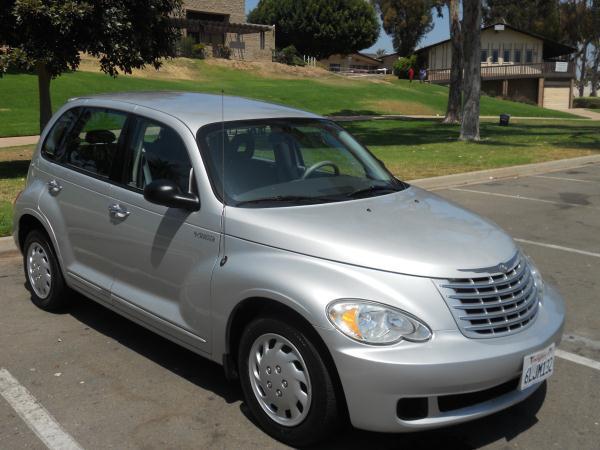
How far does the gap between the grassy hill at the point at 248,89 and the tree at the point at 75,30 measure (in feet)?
36.6

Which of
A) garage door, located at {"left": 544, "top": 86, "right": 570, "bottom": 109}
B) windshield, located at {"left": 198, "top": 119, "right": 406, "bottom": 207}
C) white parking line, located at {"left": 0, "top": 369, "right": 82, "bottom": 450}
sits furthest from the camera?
garage door, located at {"left": 544, "top": 86, "right": 570, "bottom": 109}

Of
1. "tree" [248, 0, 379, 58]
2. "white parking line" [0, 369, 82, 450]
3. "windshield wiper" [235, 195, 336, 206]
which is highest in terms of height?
"tree" [248, 0, 379, 58]

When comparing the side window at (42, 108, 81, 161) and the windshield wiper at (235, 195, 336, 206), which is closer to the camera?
the windshield wiper at (235, 195, 336, 206)

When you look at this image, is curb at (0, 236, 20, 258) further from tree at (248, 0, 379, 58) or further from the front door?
tree at (248, 0, 379, 58)

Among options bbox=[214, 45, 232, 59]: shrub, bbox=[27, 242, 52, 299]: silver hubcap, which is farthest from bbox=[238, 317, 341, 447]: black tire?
bbox=[214, 45, 232, 59]: shrub

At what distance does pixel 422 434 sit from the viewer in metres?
3.71

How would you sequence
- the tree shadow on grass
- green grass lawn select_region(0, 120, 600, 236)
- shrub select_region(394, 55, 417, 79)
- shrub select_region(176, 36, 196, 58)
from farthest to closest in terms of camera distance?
shrub select_region(394, 55, 417, 79), shrub select_region(176, 36, 196, 58), the tree shadow on grass, green grass lawn select_region(0, 120, 600, 236)

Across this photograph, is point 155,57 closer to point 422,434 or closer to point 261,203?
point 261,203

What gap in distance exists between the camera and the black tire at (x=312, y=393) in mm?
3279

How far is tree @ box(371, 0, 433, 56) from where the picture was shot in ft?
257

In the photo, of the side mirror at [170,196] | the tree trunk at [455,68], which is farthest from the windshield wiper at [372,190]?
the tree trunk at [455,68]

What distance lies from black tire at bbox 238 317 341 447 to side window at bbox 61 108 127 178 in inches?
71.4

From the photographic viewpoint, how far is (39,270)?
548 cm

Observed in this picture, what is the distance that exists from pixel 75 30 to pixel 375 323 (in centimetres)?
997
